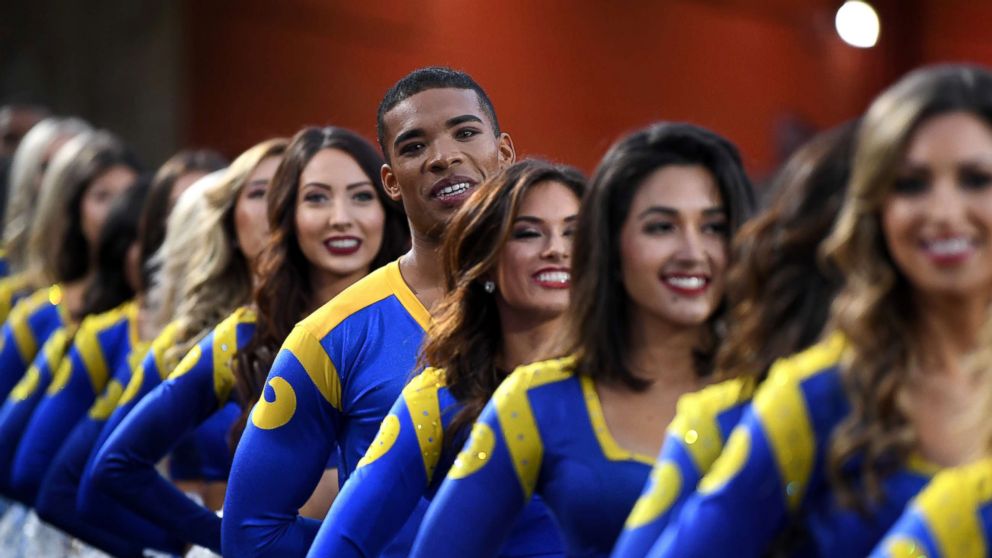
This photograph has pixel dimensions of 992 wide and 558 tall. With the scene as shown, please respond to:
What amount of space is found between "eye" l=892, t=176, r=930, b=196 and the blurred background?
4.82m

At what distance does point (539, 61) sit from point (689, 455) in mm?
5206

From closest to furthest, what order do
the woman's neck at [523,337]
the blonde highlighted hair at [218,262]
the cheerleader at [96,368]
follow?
the woman's neck at [523,337], the blonde highlighted hair at [218,262], the cheerleader at [96,368]

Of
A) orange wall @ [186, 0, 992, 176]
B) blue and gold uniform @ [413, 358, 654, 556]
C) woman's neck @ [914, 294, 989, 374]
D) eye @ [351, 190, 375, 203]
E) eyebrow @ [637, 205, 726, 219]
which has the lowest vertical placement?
blue and gold uniform @ [413, 358, 654, 556]

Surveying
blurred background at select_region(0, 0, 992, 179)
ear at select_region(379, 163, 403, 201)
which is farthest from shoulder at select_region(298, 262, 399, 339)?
blurred background at select_region(0, 0, 992, 179)

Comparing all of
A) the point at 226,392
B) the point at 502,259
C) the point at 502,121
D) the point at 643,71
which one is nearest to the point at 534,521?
the point at 502,259

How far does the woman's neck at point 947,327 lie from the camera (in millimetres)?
3086

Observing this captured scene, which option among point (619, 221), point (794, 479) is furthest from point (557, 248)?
point (794, 479)

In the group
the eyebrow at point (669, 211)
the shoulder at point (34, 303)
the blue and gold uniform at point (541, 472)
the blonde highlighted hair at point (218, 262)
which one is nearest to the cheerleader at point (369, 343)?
the blue and gold uniform at point (541, 472)

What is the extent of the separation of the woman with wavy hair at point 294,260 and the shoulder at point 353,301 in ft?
1.61

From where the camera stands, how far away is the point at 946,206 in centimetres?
298

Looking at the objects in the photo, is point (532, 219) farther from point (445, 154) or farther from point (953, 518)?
point (953, 518)

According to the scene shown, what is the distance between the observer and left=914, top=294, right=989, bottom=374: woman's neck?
309cm

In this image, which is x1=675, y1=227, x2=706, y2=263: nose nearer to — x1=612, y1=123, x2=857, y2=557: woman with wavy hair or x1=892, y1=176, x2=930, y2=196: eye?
x1=612, y1=123, x2=857, y2=557: woman with wavy hair

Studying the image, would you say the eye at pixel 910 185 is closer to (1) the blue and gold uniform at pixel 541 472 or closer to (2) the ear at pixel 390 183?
(1) the blue and gold uniform at pixel 541 472
